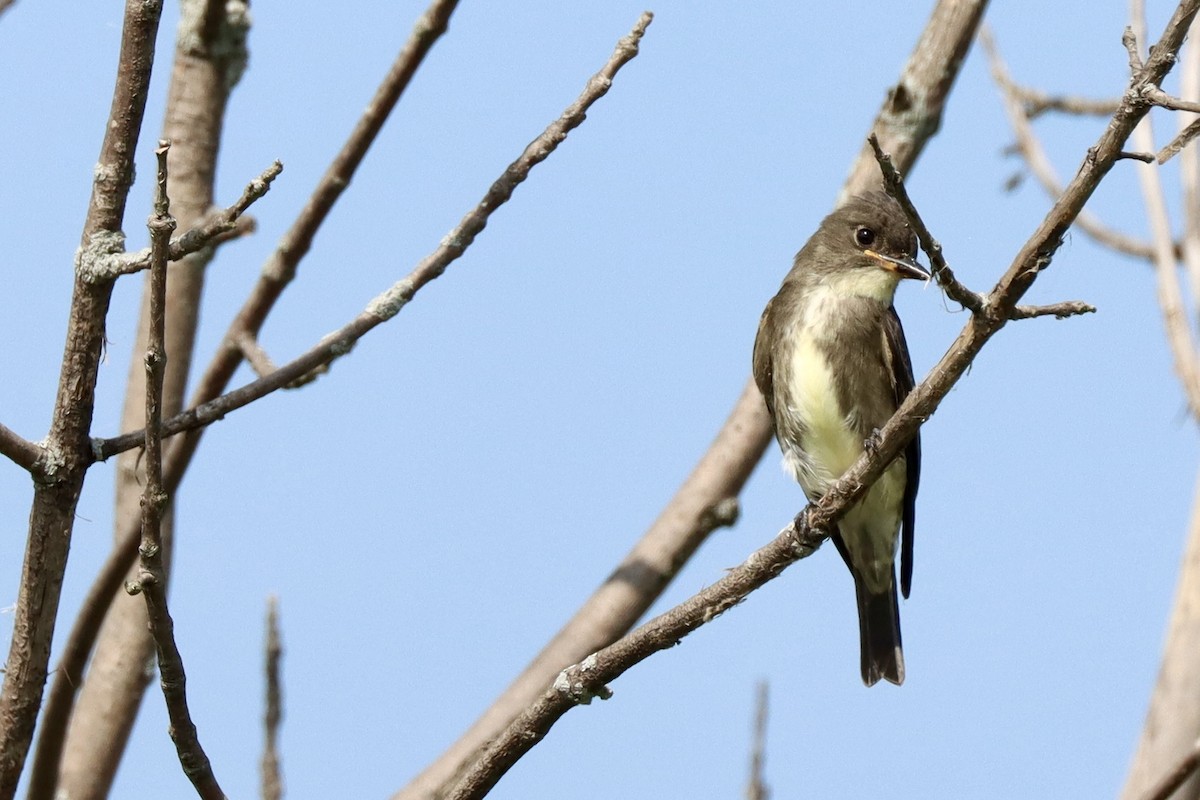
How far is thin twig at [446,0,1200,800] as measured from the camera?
2.83m

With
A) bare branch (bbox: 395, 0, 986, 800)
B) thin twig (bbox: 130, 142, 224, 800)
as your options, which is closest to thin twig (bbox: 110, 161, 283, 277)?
thin twig (bbox: 130, 142, 224, 800)

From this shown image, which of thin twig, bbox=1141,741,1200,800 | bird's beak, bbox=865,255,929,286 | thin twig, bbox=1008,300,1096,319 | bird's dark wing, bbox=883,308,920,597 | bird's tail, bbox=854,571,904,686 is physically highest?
bird's beak, bbox=865,255,929,286

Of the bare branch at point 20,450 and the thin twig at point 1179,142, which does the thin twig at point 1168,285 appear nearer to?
the thin twig at point 1179,142

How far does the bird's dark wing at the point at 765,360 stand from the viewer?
19.3ft

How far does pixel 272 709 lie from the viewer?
4227 millimetres

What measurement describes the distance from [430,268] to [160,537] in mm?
1339

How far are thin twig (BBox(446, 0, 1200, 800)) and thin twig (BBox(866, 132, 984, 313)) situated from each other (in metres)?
0.05

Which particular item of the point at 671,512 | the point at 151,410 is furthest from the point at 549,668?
the point at 151,410

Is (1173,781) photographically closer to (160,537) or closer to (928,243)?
(928,243)

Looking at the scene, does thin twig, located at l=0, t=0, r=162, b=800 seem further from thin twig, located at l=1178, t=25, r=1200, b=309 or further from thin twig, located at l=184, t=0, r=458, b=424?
thin twig, located at l=1178, t=25, r=1200, b=309

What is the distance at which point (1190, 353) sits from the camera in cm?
488

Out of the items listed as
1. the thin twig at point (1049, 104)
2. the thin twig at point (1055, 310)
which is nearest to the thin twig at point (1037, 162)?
the thin twig at point (1049, 104)

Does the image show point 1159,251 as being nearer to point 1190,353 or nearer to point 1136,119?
point 1190,353

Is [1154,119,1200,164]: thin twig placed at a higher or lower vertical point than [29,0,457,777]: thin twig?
lower
